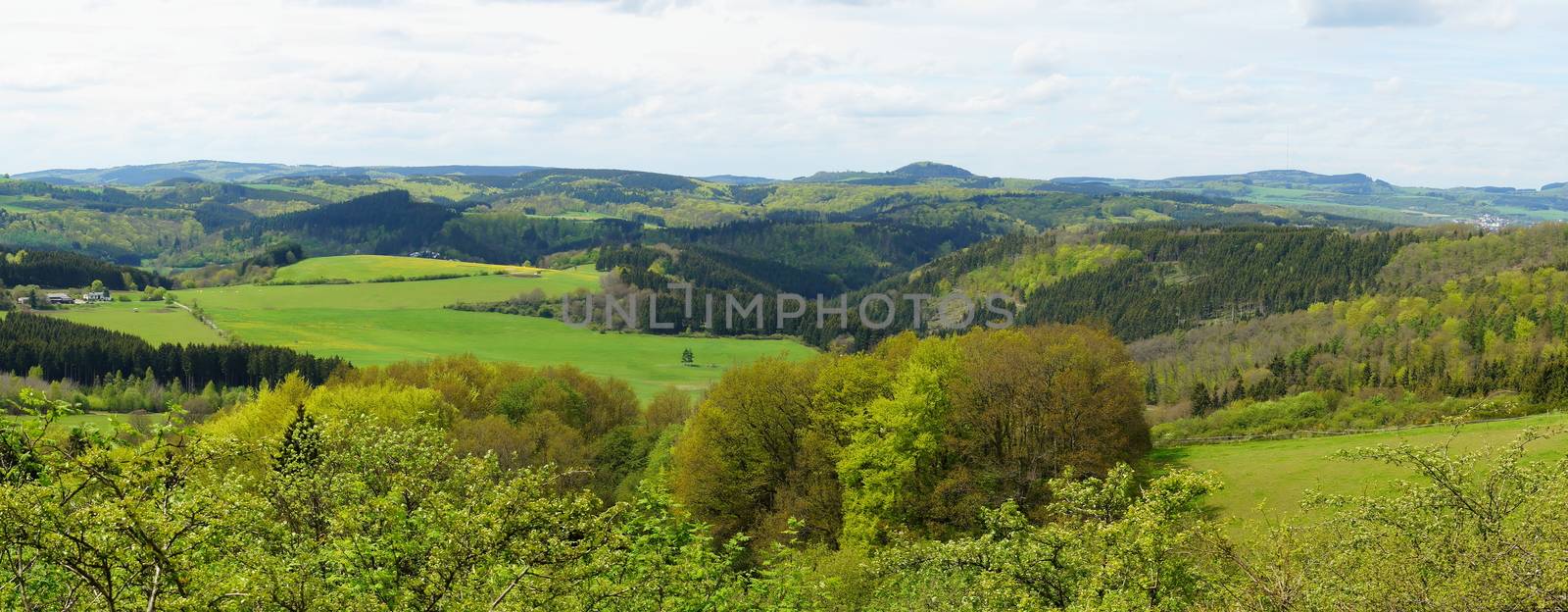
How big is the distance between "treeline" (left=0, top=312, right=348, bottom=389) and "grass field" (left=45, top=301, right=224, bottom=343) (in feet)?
29.9

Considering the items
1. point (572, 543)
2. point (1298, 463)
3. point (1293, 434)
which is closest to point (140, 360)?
point (1293, 434)

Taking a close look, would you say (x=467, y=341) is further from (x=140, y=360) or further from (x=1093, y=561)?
(x=1093, y=561)

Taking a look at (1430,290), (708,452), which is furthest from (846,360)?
(1430,290)

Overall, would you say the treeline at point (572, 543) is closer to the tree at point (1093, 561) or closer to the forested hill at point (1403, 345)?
the tree at point (1093, 561)

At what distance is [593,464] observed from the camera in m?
73.2

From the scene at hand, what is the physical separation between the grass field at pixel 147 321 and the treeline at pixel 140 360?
9100 mm

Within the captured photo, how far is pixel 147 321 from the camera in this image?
163625mm

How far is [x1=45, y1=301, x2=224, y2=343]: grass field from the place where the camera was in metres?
150

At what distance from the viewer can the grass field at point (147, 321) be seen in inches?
5901

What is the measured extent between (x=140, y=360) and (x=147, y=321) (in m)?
36.1

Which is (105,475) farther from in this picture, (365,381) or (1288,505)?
(365,381)

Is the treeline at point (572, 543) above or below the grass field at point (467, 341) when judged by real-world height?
above

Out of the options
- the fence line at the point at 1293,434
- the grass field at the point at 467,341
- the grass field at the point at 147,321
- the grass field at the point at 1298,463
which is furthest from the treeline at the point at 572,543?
the grass field at the point at 147,321

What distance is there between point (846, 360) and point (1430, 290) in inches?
6109
